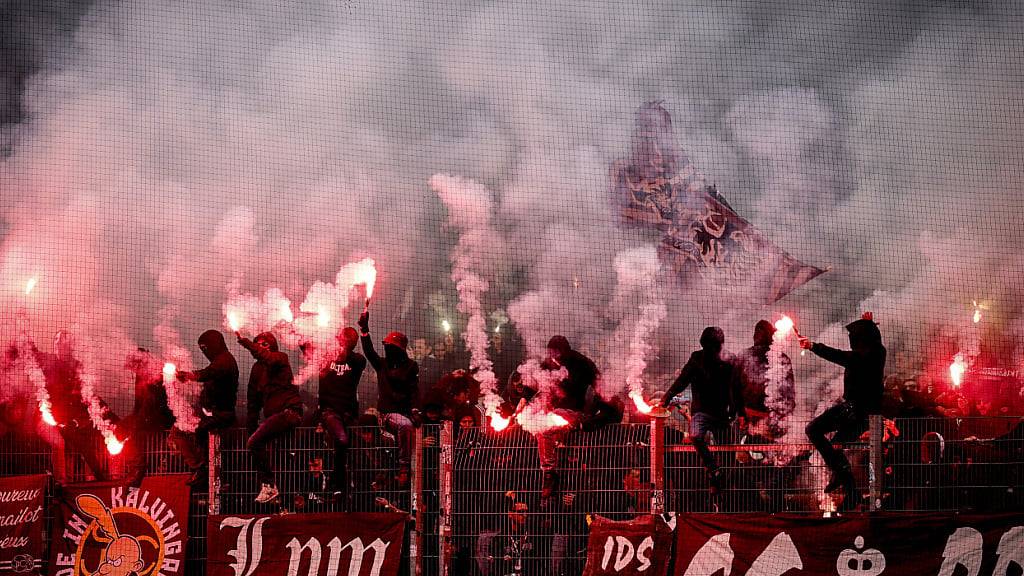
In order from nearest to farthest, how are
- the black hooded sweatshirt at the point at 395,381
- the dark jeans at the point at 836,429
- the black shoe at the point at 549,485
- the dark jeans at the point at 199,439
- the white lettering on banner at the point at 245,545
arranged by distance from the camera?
1. the dark jeans at the point at 836,429
2. the black shoe at the point at 549,485
3. the white lettering on banner at the point at 245,545
4. the dark jeans at the point at 199,439
5. the black hooded sweatshirt at the point at 395,381

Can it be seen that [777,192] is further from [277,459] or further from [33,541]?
[33,541]

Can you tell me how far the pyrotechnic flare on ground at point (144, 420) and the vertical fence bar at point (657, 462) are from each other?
4.36 metres

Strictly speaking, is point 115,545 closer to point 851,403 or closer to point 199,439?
point 199,439

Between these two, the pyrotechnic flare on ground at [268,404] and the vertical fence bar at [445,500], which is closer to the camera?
the vertical fence bar at [445,500]

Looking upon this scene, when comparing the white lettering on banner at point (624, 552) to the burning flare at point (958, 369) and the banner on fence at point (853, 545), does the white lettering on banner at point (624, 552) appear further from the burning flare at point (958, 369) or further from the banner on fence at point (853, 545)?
the burning flare at point (958, 369)

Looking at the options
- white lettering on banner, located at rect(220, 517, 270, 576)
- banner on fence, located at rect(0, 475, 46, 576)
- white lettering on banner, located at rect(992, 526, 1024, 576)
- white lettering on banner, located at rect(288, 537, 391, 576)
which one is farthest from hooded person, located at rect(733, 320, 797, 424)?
banner on fence, located at rect(0, 475, 46, 576)

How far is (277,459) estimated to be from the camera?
30.9 feet

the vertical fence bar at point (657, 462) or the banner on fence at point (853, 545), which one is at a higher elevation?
the vertical fence bar at point (657, 462)

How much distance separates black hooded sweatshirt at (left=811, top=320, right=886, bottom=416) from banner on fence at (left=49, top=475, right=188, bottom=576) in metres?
5.69

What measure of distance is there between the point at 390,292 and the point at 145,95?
391 centimetres

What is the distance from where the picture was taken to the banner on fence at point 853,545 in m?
8.35

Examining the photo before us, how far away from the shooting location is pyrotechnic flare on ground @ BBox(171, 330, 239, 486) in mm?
9570

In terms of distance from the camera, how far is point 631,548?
8711 millimetres

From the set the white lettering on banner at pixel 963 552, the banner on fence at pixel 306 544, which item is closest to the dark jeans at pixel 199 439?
the banner on fence at pixel 306 544
